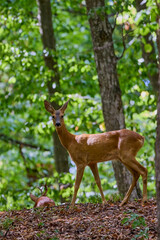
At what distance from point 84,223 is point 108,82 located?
3226mm

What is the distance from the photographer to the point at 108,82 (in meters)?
8.05

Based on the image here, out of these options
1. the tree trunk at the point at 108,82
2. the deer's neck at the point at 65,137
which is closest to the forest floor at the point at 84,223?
the deer's neck at the point at 65,137

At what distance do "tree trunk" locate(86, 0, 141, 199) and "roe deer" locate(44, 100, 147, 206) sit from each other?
1259 millimetres

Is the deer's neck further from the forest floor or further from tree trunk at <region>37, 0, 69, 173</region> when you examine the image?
tree trunk at <region>37, 0, 69, 173</region>

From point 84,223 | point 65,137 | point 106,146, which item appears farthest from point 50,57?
point 84,223

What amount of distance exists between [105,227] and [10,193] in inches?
298

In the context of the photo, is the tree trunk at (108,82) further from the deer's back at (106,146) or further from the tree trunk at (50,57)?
the tree trunk at (50,57)

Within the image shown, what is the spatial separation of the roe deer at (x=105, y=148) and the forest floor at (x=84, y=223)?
35cm

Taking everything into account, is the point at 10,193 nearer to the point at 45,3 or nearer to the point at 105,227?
the point at 45,3

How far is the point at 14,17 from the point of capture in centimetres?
1252

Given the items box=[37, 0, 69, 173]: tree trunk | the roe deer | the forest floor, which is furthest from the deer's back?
box=[37, 0, 69, 173]: tree trunk

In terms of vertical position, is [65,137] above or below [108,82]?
below

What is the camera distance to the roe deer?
257 inches

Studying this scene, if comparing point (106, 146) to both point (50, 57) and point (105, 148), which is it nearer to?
point (105, 148)
